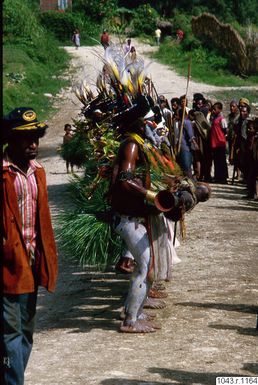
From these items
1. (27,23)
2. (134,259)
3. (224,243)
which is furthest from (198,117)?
(27,23)

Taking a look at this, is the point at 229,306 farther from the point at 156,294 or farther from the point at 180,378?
the point at 180,378

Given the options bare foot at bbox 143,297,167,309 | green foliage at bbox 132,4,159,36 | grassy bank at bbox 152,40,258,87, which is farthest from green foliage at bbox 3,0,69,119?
bare foot at bbox 143,297,167,309

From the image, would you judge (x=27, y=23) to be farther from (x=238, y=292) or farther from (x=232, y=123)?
(x=238, y=292)

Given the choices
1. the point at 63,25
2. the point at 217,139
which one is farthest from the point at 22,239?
the point at 63,25

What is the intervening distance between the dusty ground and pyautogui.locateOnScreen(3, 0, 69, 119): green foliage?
19410 mm

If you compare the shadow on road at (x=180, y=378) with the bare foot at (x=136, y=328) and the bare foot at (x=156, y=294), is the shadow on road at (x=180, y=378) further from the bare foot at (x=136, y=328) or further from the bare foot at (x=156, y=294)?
the bare foot at (x=156, y=294)

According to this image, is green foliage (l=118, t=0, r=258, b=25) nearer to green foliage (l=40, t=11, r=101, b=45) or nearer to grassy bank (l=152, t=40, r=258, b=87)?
green foliage (l=40, t=11, r=101, b=45)

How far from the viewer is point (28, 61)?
3725 centimetres

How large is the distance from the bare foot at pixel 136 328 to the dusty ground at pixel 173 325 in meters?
0.05

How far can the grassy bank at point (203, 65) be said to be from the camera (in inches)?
1398

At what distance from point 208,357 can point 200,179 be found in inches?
424

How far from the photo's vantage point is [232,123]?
1727 cm

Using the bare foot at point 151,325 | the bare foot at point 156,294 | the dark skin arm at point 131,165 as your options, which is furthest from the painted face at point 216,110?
the bare foot at point 151,325

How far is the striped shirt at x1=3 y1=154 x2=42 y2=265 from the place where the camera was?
5.81m
